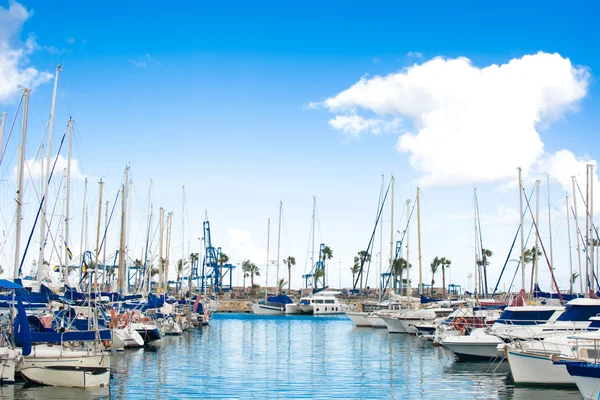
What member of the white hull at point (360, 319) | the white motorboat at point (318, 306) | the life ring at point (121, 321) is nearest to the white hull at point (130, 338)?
the life ring at point (121, 321)

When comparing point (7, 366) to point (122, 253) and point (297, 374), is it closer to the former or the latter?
point (297, 374)

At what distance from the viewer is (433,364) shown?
126 ft

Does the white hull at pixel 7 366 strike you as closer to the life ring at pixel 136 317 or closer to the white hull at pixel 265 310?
the life ring at pixel 136 317

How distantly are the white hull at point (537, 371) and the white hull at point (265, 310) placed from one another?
89589 mm

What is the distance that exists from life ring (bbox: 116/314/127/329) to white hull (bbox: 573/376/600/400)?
A: 104ft

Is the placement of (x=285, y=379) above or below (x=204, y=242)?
below

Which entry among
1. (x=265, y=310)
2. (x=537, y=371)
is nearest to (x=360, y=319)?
(x=265, y=310)

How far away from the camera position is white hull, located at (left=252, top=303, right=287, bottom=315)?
4584 inches

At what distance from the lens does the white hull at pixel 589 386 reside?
21.7 m

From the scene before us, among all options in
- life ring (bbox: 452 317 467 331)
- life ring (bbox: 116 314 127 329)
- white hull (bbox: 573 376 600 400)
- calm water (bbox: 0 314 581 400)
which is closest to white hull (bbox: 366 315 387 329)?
calm water (bbox: 0 314 581 400)

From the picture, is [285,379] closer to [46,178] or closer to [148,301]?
[46,178]

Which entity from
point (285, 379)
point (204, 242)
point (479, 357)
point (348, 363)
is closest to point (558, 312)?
point (479, 357)

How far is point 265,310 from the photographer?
117 metres

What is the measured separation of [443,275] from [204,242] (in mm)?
66539
